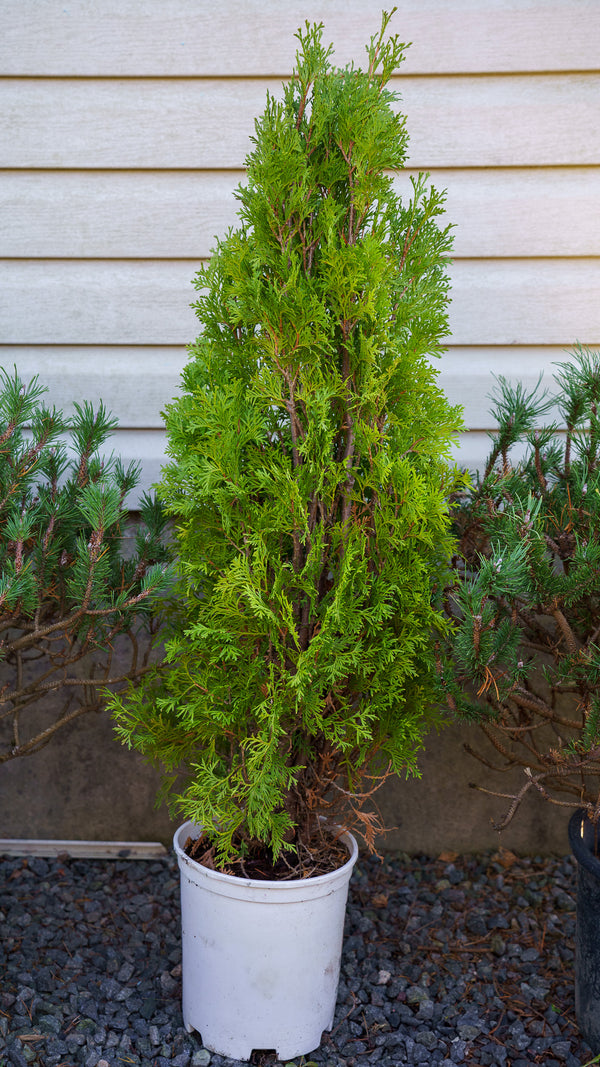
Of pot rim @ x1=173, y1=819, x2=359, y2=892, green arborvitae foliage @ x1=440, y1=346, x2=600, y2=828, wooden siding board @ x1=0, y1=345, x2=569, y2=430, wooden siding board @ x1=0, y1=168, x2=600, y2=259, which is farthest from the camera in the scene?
wooden siding board @ x1=0, y1=345, x2=569, y2=430

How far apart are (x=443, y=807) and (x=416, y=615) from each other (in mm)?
1409

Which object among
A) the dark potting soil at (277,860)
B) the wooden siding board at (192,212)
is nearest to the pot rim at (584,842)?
the dark potting soil at (277,860)

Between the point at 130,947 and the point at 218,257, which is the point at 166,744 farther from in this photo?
the point at 218,257

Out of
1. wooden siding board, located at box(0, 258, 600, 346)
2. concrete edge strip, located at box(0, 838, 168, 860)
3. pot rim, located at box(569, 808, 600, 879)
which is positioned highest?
wooden siding board, located at box(0, 258, 600, 346)

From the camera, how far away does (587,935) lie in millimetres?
2285

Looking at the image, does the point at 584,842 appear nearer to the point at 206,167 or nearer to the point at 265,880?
the point at 265,880

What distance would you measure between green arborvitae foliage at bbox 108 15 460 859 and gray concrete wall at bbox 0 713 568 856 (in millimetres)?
1081

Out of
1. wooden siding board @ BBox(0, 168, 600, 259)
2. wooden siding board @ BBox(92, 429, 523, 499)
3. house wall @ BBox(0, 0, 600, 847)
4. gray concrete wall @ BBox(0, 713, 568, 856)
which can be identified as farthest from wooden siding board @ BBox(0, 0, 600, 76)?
gray concrete wall @ BBox(0, 713, 568, 856)

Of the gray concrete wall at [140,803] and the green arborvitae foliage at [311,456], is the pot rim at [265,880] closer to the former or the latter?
the green arborvitae foliage at [311,456]

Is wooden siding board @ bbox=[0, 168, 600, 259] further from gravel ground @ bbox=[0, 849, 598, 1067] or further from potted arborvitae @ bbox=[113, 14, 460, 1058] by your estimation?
gravel ground @ bbox=[0, 849, 598, 1067]

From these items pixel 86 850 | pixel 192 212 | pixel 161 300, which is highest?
pixel 192 212

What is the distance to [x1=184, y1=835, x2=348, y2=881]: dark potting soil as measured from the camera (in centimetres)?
228

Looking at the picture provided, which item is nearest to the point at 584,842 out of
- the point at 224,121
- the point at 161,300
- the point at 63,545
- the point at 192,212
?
the point at 63,545

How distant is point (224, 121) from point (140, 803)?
2631 millimetres
